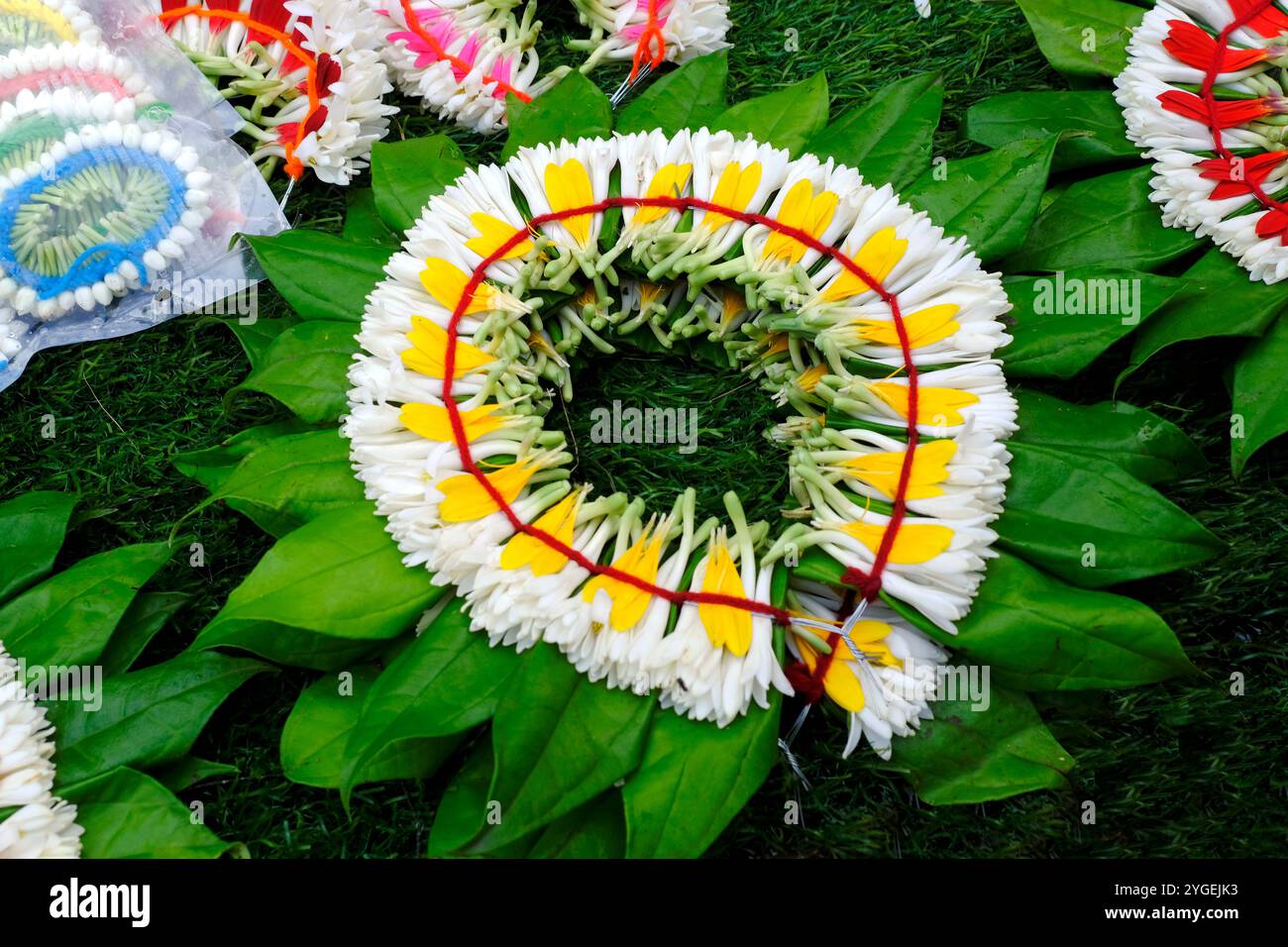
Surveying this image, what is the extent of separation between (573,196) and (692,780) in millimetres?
912

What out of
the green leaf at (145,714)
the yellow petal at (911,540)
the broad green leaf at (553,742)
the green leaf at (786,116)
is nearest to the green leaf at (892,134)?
the green leaf at (786,116)

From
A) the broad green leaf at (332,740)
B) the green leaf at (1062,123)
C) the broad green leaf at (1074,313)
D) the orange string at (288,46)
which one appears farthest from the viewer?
the orange string at (288,46)

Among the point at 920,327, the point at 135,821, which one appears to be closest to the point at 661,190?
the point at 920,327

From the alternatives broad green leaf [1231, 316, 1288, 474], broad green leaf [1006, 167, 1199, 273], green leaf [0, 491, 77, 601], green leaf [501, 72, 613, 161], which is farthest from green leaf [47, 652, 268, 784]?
broad green leaf [1231, 316, 1288, 474]

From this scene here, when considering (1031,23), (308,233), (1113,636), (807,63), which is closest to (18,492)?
(308,233)

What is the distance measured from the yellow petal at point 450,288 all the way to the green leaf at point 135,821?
814 mm

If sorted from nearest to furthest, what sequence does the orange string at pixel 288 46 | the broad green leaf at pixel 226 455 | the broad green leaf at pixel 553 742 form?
1. the broad green leaf at pixel 553 742
2. the broad green leaf at pixel 226 455
3. the orange string at pixel 288 46

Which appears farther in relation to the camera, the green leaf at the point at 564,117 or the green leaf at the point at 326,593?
the green leaf at the point at 564,117

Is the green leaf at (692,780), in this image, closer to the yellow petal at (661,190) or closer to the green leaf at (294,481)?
the green leaf at (294,481)

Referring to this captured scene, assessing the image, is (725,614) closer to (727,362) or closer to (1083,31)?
(727,362)

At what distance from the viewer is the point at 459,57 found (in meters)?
1.99

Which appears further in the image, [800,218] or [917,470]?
[800,218]

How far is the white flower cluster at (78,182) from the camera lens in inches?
73.4
